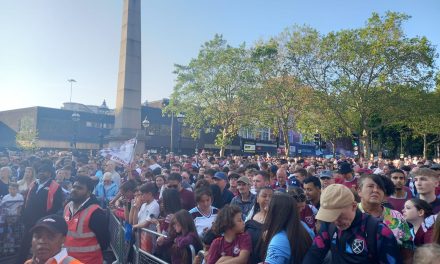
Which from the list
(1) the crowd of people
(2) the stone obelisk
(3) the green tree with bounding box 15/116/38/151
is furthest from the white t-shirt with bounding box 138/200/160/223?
(3) the green tree with bounding box 15/116/38/151

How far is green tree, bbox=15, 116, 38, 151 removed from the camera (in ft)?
152

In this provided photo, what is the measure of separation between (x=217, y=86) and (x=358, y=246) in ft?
95.5

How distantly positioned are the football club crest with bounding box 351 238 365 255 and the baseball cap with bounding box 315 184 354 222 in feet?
0.70

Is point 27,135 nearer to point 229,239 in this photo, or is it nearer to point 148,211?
point 148,211

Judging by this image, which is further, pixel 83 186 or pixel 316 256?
pixel 83 186

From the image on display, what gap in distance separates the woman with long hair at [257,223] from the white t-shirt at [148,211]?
2.11 m

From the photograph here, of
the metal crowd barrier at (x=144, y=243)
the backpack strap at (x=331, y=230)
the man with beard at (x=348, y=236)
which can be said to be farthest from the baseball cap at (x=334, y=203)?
the metal crowd barrier at (x=144, y=243)

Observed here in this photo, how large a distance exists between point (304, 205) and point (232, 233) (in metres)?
1.41

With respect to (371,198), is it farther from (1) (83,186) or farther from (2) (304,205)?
(1) (83,186)

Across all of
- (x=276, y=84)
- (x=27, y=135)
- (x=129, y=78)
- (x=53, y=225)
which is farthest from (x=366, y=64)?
(x=27, y=135)

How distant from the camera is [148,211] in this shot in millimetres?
6207

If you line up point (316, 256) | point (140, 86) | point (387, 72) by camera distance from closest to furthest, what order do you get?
1. point (316, 256)
2. point (140, 86)
3. point (387, 72)

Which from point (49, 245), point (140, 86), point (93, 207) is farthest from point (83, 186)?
point (140, 86)

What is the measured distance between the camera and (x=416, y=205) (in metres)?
4.08
